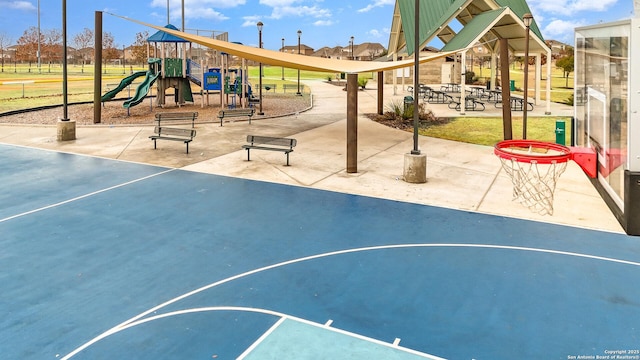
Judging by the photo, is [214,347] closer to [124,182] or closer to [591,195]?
[124,182]

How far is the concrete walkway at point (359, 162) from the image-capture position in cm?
1026

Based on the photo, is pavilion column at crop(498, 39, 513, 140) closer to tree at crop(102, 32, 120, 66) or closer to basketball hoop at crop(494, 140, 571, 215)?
basketball hoop at crop(494, 140, 571, 215)

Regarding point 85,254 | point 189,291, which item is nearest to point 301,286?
point 189,291

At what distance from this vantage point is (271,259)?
719cm

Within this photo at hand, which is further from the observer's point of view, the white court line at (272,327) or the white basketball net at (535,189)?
the white basketball net at (535,189)

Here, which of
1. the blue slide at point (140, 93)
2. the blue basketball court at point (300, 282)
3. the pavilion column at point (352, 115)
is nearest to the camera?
the blue basketball court at point (300, 282)

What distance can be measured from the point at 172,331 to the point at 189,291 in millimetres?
951

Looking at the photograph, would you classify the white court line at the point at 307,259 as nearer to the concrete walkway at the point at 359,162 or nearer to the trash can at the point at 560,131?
the concrete walkway at the point at 359,162

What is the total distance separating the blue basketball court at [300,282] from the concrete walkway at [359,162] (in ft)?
3.44

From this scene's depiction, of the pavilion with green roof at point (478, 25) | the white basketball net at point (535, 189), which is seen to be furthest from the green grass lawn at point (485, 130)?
the white basketball net at point (535, 189)

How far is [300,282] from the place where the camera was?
21.1 ft

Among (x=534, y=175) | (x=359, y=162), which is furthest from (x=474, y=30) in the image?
(x=534, y=175)

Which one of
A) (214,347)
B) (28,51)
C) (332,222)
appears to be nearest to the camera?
(214,347)

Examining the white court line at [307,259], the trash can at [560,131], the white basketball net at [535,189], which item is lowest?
the white court line at [307,259]
